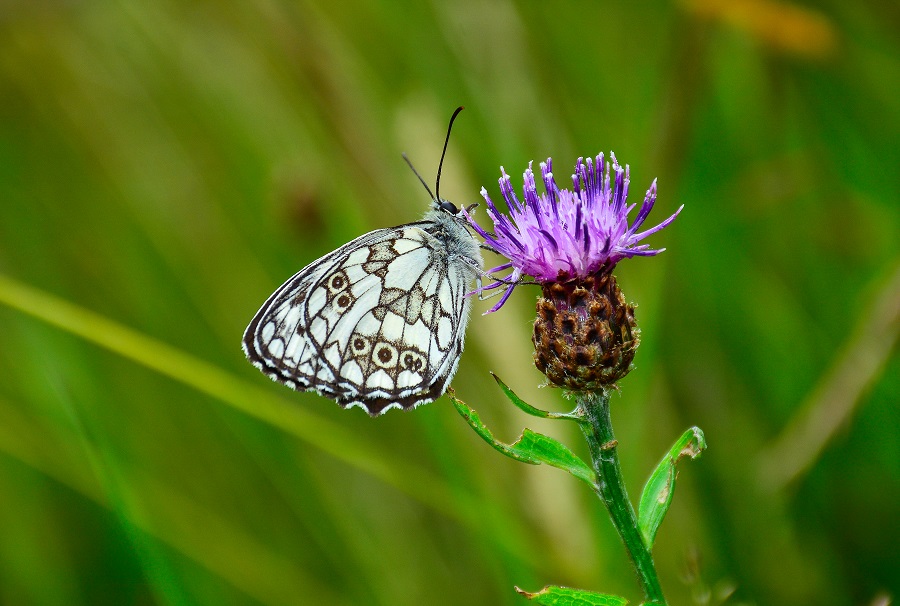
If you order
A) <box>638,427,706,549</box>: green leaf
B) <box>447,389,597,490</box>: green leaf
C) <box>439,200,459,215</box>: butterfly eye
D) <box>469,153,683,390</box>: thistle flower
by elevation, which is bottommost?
<box>638,427,706,549</box>: green leaf

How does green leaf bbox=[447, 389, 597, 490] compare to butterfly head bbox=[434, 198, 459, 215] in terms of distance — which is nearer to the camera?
green leaf bbox=[447, 389, 597, 490]

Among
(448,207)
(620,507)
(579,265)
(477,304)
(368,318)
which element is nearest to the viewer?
(620,507)

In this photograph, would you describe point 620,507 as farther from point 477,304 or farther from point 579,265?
point 477,304

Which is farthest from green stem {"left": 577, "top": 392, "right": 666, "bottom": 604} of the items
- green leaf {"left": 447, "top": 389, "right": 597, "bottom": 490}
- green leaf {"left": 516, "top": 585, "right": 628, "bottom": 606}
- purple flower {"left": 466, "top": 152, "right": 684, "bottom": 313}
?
purple flower {"left": 466, "top": 152, "right": 684, "bottom": 313}

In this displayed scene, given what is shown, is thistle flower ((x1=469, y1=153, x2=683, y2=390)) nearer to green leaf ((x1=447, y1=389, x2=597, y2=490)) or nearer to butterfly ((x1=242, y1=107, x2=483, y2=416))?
green leaf ((x1=447, y1=389, x2=597, y2=490))

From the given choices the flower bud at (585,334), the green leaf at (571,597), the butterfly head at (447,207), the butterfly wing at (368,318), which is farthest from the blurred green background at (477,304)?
the green leaf at (571,597)

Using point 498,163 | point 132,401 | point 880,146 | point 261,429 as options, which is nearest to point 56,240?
point 132,401

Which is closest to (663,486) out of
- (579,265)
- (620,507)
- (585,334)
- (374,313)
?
(620,507)

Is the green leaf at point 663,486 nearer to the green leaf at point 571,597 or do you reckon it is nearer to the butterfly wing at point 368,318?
the green leaf at point 571,597
